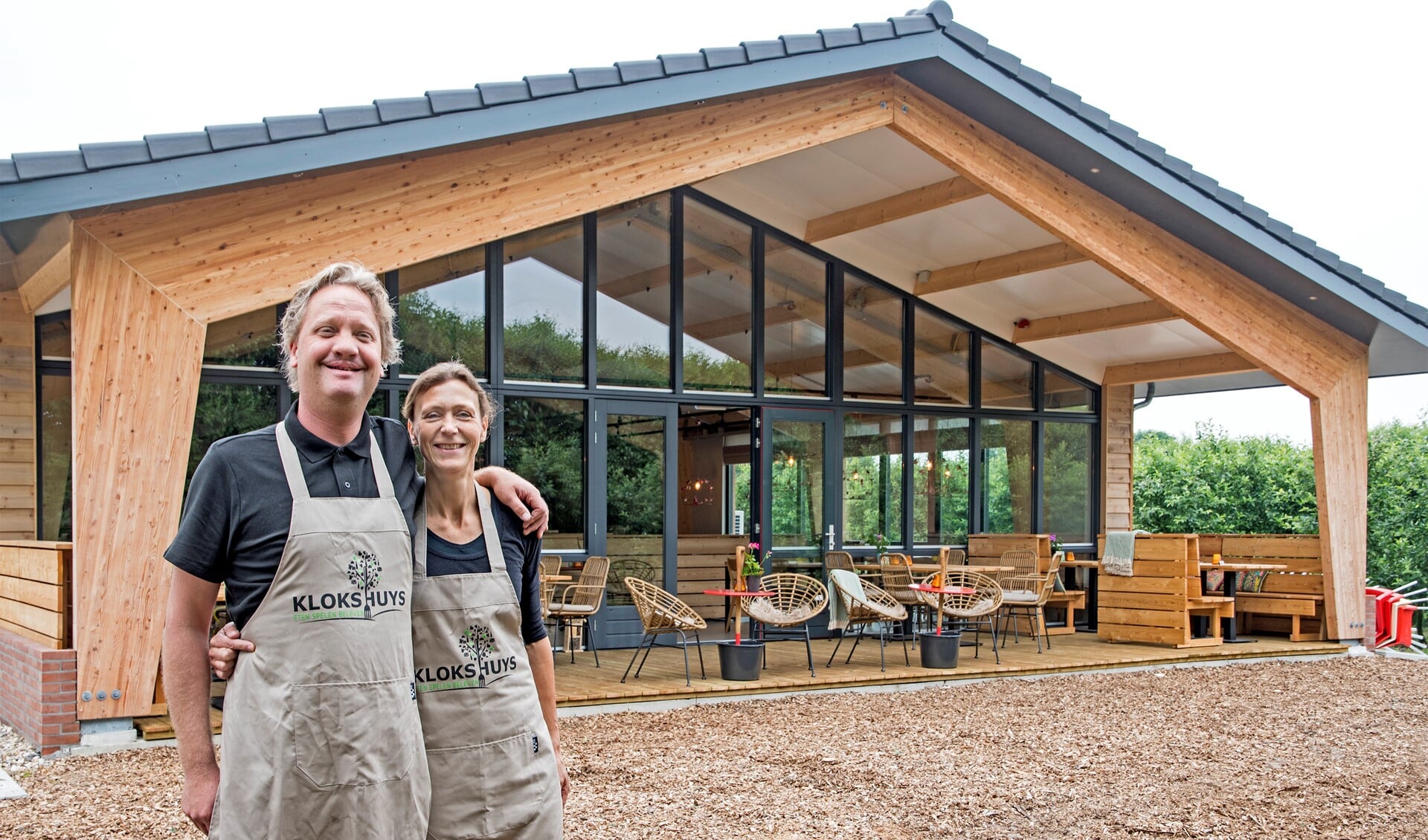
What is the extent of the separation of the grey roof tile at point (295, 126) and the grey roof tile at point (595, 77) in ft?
5.03

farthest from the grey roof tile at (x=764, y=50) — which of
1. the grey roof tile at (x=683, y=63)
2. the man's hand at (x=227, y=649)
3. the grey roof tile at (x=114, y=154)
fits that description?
the man's hand at (x=227, y=649)

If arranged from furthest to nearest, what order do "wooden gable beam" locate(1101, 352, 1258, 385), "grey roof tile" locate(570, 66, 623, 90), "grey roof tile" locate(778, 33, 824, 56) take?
"wooden gable beam" locate(1101, 352, 1258, 385) < "grey roof tile" locate(778, 33, 824, 56) < "grey roof tile" locate(570, 66, 623, 90)

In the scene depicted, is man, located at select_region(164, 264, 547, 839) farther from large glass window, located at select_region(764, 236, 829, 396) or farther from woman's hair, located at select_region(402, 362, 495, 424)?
large glass window, located at select_region(764, 236, 829, 396)

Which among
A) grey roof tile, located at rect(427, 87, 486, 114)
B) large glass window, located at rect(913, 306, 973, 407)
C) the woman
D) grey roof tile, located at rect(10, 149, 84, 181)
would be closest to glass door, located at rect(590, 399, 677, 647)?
large glass window, located at rect(913, 306, 973, 407)

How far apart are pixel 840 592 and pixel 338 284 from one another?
7.97 metres

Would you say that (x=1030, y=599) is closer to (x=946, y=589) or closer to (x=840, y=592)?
(x=946, y=589)

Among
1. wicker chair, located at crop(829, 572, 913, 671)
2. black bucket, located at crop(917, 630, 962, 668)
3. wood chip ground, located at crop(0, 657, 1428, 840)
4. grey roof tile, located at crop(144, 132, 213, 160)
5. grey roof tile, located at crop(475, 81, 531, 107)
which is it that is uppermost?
grey roof tile, located at crop(475, 81, 531, 107)

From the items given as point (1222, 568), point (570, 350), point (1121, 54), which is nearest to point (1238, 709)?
point (1222, 568)

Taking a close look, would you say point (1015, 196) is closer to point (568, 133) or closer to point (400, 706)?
point (568, 133)

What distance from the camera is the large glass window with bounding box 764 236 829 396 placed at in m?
10.9

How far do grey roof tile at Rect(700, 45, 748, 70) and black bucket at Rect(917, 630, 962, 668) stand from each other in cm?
453

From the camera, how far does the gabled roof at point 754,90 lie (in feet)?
18.3

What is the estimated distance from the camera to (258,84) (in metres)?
50.9

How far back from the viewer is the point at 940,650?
9.02m
